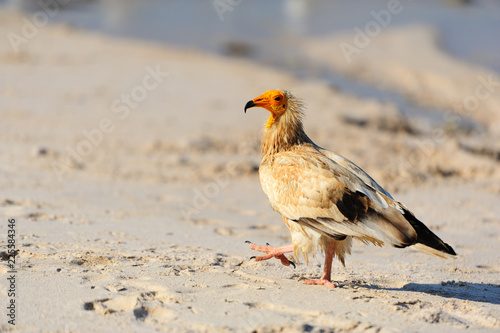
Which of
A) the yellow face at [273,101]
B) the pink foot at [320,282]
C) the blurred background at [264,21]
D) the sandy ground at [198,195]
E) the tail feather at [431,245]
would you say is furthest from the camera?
the blurred background at [264,21]

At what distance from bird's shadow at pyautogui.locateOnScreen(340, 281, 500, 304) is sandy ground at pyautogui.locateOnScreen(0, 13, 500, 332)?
0.09 feet

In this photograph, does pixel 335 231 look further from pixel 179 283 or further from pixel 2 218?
pixel 2 218

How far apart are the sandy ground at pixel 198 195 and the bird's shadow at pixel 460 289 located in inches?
1.1

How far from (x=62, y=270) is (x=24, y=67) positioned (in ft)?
35.4

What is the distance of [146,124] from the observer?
450 inches

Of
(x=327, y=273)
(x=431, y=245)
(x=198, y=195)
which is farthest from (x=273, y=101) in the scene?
(x=198, y=195)

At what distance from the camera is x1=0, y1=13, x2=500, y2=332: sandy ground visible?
14.3ft

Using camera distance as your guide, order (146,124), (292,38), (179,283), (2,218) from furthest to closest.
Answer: (292,38) → (146,124) → (2,218) → (179,283)

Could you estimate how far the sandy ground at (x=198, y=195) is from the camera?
4352 mm

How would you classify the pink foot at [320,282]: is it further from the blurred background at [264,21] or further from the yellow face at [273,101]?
the blurred background at [264,21]

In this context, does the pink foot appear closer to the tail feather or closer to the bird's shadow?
the bird's shadow

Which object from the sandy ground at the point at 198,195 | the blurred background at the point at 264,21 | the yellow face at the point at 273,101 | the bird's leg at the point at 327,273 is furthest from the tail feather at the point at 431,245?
the blurred background at the point at 264,21

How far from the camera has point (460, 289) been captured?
533cm

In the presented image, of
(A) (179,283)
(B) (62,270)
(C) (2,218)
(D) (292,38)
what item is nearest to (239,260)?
(A) (179,283)
